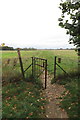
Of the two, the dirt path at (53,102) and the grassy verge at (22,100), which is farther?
the dirt path at (53,102)

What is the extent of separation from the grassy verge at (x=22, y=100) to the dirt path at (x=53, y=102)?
34 cm

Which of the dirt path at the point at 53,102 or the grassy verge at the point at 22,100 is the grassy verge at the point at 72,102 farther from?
the grassy verge at the point at 22,100

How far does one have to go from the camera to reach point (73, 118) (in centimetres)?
481

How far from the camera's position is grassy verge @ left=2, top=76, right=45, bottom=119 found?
513 centimetres

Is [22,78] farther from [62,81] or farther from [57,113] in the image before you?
[57,113]

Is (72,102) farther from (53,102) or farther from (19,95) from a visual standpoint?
(19,95)

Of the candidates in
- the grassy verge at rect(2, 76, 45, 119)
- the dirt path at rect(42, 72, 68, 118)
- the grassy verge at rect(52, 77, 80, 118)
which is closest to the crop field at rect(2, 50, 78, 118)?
the grassy verge at rect(2, 76, 45, 119)

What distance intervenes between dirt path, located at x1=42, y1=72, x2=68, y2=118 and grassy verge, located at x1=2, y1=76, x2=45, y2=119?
1.12 ft

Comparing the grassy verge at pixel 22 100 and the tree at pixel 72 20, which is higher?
the tree at pixel 72 20

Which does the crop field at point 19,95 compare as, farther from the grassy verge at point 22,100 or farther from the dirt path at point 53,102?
the dirt path at point 53,102

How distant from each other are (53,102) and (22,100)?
1780 mm

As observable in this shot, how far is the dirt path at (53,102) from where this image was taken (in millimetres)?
5234

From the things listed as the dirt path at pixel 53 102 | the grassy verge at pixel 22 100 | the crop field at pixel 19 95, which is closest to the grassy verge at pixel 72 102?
the dirt path at pixel 53 102

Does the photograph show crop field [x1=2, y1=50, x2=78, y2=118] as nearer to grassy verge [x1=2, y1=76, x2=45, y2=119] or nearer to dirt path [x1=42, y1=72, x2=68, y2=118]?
grassy verge [x1=2, y1=76, x2=45, y2=119]
